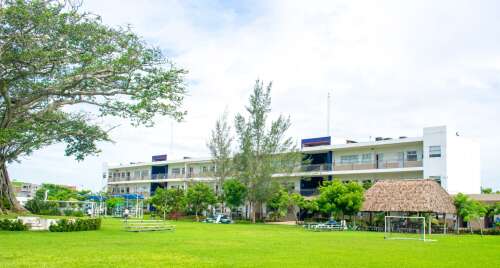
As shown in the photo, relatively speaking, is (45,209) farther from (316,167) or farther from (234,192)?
(316,167)

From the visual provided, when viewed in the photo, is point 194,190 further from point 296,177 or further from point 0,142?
point 0,142

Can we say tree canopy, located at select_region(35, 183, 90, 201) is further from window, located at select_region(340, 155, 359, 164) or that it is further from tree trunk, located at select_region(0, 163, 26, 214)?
window, located at select_region(340, 155, 359, 164)

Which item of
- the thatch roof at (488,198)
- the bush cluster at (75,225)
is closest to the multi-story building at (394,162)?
the thatch roof at (488,198)

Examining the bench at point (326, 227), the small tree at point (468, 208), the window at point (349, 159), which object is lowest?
the bench at point (326, 227)

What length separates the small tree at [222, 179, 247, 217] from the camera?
157ft

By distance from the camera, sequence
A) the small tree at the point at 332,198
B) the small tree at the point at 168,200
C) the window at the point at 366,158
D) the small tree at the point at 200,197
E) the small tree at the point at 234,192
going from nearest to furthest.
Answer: the small tree at the point at 332,198 < the small tree at the point at 234,192 < the window at the point at 366,158 < the small tree at the point at 200,197 < the small tree at the point at 168,200

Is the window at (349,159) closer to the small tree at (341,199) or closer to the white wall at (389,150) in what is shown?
the white wall at (389,150)

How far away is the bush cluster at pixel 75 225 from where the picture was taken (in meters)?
25.9

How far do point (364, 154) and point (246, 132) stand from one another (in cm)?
1046

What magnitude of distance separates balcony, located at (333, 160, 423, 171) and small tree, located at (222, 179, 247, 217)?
28.1ft

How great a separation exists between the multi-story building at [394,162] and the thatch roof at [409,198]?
5.40 metres

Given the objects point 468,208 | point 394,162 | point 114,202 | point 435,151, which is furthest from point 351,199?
point 114,202

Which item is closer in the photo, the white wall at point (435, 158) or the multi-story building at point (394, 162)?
the white wall at point (435, 158)

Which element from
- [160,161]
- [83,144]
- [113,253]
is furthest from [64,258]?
[160,161]
